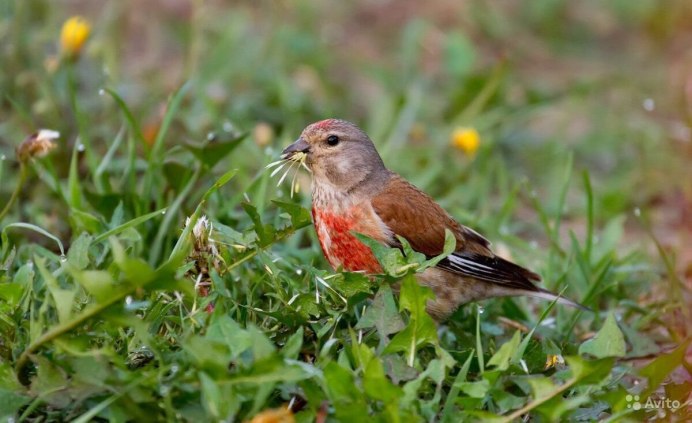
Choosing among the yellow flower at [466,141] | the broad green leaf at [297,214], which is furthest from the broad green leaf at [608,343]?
the yellow flower at [466,141]

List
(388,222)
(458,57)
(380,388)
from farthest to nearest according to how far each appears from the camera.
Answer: (458,57) → (388,222) → (380,388)

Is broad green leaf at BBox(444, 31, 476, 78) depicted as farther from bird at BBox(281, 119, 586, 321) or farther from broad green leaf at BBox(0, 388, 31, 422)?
broad green leaf at BBox(0, 388, 31, 422)

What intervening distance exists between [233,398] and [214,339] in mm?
230

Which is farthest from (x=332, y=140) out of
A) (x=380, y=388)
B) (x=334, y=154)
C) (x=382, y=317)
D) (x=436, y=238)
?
(x=380, y=388)

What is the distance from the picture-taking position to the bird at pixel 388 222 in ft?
14.8

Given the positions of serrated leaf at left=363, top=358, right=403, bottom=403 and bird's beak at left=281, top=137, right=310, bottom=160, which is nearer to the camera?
serrated leaf at left=363, top=358, right=403, bottom=403

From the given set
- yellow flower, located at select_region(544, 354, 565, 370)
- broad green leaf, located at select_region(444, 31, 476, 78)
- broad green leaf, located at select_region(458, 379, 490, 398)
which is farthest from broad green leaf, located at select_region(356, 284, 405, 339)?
broad green leaf, located at select_region(444, 31, 476, 78)

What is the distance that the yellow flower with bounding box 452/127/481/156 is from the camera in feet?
20.9

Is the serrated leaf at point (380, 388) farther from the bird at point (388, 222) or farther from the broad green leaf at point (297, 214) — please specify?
the bird at point (388, 222)

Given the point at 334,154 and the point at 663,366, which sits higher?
the point at 334,154

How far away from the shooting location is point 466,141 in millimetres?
6379

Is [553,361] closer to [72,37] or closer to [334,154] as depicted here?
[334,154]

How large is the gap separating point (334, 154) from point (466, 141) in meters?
1.85

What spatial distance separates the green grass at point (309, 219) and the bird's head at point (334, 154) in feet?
0.87
